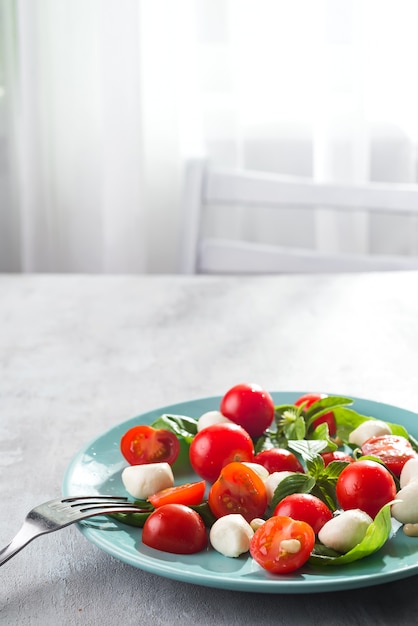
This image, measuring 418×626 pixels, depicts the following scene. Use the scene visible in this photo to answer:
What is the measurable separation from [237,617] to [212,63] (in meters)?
1.91

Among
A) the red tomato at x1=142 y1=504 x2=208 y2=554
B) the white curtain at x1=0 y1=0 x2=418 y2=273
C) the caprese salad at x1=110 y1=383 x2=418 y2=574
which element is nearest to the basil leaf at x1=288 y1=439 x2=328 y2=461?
the caprese salad at x1=110 y1=383 x2=418 y2=574

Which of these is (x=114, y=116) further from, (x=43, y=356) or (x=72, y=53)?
(x=43, y=356)

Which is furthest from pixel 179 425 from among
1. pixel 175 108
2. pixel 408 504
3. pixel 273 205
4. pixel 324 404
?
pixel 175 108

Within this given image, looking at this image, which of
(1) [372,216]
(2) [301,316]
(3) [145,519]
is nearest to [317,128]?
(1) [372,216]

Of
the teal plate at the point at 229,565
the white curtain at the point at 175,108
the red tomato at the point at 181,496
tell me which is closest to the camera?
the teal plate at the point at 229,565

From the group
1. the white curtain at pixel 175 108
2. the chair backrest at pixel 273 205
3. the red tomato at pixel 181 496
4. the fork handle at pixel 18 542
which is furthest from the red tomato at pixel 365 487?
the white curtain at pixel 175 108

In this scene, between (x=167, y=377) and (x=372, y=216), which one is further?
(x=372, y=216)

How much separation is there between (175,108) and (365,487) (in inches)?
72.0

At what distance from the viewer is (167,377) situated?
1.06m

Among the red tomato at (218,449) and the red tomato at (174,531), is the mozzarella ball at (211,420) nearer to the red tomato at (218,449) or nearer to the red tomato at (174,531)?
the red tomato at (218,449)

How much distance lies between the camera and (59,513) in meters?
0.62

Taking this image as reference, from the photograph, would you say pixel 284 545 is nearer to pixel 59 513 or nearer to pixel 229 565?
pixel 229 565

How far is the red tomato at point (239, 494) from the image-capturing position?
2.05ft

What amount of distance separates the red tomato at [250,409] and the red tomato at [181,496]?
14cm
